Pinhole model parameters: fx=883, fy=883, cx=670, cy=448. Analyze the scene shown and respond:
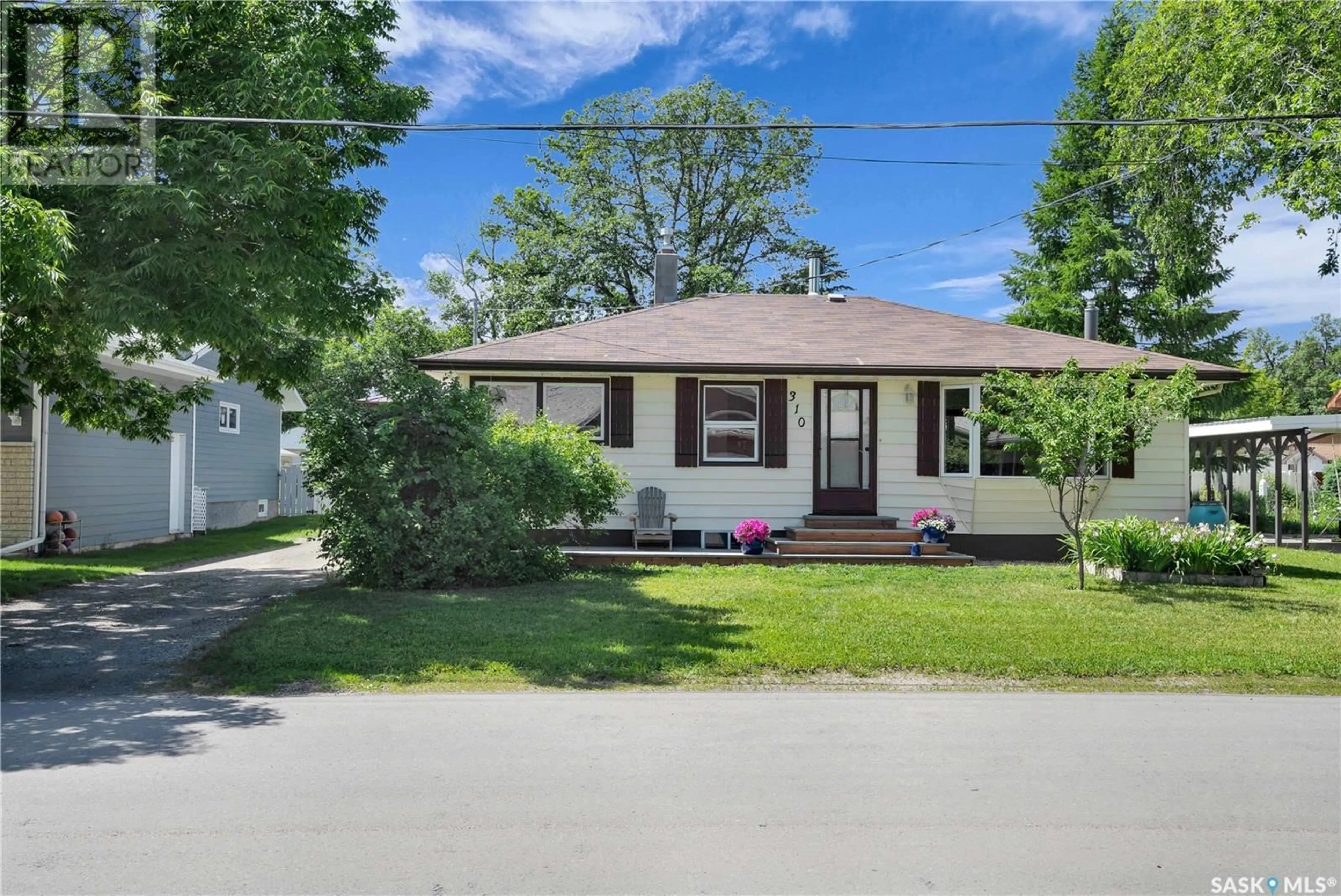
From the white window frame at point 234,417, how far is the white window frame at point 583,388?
1189 cm

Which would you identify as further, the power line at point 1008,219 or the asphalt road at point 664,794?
the power line at point 1008,219

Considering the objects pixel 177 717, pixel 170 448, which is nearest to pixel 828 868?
pixel 177 717

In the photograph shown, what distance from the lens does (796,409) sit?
1514cm

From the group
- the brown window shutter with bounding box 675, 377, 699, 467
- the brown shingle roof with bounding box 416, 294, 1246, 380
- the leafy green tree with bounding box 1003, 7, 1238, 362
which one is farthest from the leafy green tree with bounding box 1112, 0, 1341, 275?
the leafy green tree with bounding box 1003, 7, 1238, 362

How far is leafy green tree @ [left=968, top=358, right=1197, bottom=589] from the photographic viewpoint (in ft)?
34.7

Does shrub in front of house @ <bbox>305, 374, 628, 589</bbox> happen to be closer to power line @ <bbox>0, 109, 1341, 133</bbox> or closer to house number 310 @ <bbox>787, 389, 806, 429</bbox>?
Answer: power line @ <bbox>0, 109, 1341, 133</bbox>

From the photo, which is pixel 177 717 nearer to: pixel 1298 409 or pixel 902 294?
pixel 902 294

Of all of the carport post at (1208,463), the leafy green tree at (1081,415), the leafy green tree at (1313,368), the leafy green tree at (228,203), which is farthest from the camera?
the leafy green tree at (1313,368)

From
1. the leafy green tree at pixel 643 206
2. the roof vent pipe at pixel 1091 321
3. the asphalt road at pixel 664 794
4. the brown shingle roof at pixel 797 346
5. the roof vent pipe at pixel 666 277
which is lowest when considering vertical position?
the asphalt road at pixel 664 794

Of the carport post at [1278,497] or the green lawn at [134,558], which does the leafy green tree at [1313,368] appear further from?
the green lawn at [134,558]

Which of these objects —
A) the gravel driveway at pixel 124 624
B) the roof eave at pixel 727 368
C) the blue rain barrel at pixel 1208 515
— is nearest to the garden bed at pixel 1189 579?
the roof eave at pixel 727 368

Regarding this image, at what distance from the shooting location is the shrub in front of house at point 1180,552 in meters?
11.5

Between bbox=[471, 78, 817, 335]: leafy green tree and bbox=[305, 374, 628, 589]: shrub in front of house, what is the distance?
20128mm

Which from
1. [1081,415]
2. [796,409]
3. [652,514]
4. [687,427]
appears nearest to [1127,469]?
[1081,415]
